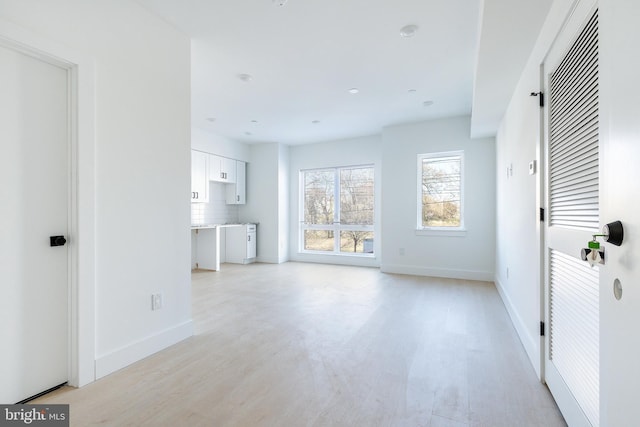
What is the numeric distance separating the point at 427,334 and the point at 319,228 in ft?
13.9

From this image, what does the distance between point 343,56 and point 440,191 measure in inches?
124

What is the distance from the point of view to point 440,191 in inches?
209

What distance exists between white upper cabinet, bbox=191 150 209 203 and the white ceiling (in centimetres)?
90

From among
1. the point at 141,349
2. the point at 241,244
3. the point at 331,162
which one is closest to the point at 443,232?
the point at 331,162

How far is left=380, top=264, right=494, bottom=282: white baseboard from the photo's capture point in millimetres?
4891

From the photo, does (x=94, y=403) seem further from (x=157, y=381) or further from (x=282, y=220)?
(x=282, y=220)

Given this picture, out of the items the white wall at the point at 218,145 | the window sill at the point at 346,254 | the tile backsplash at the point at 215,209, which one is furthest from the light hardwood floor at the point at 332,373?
the white wall at the point at 218,145

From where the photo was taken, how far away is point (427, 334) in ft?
9.03

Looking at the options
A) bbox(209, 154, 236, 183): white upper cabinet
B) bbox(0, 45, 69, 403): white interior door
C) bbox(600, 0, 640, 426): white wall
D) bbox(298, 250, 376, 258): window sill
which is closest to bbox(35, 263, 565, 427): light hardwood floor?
bbox(0, 45, 69, 403): white interior door

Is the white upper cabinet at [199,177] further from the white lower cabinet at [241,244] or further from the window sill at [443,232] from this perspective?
the window sill at [443,232]

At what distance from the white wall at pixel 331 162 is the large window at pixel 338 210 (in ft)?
0.44

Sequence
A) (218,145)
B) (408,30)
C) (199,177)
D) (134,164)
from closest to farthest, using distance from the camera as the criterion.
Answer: (134,164), (408,30), (199,177), (218,145)

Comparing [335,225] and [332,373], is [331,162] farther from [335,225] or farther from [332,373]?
[332,373]

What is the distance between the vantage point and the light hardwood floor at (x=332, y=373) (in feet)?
5.42
